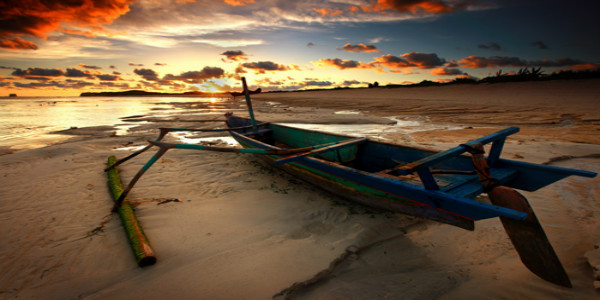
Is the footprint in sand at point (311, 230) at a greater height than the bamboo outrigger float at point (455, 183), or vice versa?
the bamboo outrigger float at point (455, 183)

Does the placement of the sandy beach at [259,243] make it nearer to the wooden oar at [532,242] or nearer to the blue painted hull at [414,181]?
the wooden oar at [532,242]

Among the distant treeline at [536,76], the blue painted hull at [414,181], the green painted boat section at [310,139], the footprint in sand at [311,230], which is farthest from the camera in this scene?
the distant treeline at [536,76]

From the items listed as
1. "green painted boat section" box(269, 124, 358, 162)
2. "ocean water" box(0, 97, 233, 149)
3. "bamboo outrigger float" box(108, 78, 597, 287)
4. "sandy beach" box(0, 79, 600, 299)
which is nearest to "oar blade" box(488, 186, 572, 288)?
"bamboo outrigger float" box(108, 78, 597, 287)

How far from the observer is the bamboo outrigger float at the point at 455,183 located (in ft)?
7.54

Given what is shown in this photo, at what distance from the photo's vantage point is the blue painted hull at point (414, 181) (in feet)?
8.17

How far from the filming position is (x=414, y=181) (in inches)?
148

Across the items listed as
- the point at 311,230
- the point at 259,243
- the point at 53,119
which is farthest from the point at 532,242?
the point at 53,119

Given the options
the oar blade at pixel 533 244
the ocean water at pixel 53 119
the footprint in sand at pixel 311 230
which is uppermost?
the ocean water at pixel 53 119

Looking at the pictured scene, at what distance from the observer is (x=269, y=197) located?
4.84m

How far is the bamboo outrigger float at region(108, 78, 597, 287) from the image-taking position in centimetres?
230

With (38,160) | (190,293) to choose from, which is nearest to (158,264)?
(190,293)

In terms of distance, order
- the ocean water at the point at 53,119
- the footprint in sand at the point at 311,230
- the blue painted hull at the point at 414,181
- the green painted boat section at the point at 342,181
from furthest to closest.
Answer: the ocean water at the point at 53,119
the footprint in sand at the point at 311,230
the green painted boat section at the point at 342,181
the blue painted hull at the point at 414,181

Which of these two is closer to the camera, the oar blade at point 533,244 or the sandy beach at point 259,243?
the oar blade at point 533,244

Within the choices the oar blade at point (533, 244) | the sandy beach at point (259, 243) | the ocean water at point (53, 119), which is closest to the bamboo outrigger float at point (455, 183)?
the oar blade at point (533, 244)
